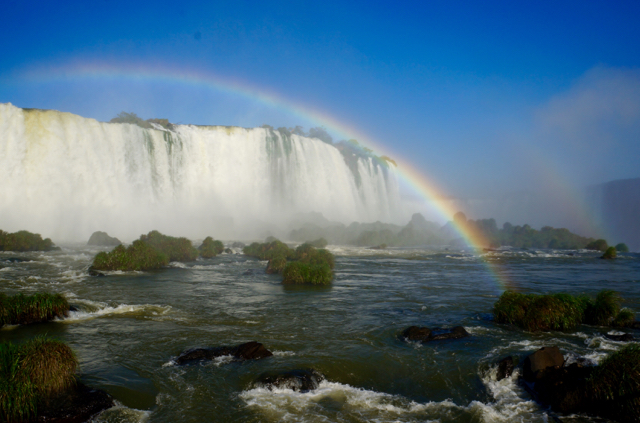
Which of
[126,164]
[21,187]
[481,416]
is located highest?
[126,164]

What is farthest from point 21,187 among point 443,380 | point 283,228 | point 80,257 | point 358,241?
point 443,380

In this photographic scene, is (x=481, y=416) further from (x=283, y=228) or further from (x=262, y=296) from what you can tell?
(x=283, y=228)

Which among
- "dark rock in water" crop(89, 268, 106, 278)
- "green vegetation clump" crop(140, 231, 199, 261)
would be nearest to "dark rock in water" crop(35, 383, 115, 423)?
"dark rock in water" crop(89, 268, 106, 278)

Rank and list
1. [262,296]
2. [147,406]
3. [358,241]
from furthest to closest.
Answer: [358,241] → [262,296] → [147,406]

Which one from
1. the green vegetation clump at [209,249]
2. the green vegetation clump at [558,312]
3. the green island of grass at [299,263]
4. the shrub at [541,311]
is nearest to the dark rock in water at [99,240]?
the green vegetation clump at [209,249]

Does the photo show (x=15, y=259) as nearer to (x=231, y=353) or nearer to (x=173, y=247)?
(x=173, y=247)

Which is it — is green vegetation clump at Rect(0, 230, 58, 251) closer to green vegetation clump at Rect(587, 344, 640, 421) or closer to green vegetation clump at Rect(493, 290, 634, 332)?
green vegetation clump at Rect(493, 290, 634, 332)

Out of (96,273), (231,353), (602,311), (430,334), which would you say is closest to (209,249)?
(96,273)

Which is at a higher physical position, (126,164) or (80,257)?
(126,164)
